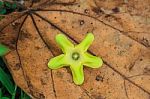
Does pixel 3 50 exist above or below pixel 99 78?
above

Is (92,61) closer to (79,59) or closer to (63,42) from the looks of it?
(79,59)

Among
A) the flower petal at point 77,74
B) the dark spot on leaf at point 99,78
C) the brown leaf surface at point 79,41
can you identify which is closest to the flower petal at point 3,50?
the brown leaf surface at point 79,41

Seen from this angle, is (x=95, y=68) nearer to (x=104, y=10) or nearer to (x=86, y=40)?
(x=86, y=40)

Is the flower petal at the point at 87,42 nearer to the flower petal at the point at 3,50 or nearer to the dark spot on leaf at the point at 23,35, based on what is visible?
the dark spot on leaf at the point at 23,35

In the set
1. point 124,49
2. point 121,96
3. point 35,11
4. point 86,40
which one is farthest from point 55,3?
point 121,96

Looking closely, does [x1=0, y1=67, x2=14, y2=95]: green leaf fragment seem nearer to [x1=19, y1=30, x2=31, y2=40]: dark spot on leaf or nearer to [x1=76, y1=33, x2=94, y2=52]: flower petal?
[x1=19, y1=30, x2=31, y2=40]: dark spot on leaf

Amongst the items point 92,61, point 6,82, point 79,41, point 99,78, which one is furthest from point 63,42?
point 6,82
